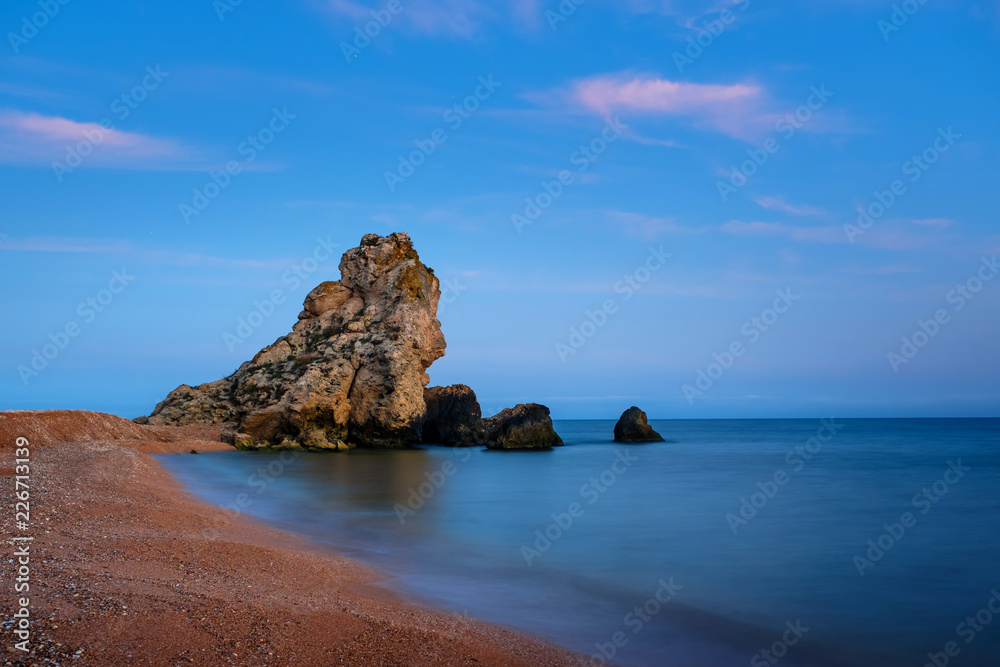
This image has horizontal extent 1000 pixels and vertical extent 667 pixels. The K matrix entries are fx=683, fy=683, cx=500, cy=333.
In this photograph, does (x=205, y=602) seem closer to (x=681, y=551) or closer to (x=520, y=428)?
(x=681, y=551)

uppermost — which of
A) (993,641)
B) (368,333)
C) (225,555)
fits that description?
(368,333)

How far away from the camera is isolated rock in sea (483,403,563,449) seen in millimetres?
43156

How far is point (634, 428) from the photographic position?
5553 cm

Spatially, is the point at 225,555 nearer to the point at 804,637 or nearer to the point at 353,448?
the point at 804,637

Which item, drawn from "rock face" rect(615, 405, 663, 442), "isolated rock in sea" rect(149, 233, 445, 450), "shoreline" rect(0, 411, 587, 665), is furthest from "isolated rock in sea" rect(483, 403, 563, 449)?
"shoreline" rect(0, 411, 587, 665)

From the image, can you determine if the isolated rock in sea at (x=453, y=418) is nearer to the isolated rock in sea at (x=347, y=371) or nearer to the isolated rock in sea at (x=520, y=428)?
the isolated rock in sea at (x=520, y=428)

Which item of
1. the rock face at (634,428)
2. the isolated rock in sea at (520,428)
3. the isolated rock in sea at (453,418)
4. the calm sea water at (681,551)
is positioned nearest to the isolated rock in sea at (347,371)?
the isolated rock in sea at (453,418)

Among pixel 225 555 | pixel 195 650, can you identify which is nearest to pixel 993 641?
pixel 195 650

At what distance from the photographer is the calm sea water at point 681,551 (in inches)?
321

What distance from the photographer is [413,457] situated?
114 feet

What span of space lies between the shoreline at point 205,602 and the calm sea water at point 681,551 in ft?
3.21

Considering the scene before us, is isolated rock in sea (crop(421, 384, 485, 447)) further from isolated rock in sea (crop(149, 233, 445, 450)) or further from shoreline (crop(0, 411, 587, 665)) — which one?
shoreline (crop(0, 411, 587, 665))

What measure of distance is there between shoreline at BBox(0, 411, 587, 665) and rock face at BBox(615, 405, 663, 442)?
4549 cm

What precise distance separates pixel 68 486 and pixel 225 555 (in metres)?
6.71
